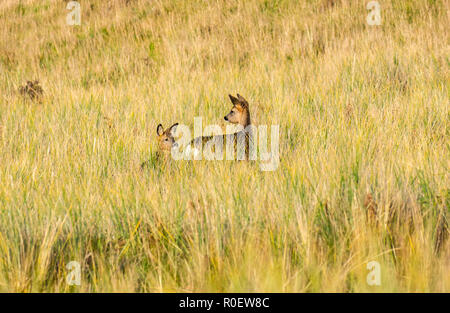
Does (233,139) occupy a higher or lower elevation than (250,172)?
higher

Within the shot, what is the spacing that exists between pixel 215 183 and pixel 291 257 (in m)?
0.85

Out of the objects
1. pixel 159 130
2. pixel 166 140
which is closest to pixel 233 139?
pixel 166 140

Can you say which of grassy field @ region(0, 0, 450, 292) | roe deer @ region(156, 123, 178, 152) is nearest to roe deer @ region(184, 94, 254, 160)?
roe deer @ region(156, 123, 178, 152)

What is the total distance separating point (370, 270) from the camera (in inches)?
79.9

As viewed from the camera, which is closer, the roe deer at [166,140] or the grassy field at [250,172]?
the grassy field at [250,172]

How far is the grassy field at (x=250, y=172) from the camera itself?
84.7 inches

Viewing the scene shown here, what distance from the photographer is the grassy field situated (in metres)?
2.15

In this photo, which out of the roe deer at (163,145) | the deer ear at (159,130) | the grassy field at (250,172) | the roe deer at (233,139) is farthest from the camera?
the deer ear at (159,130)

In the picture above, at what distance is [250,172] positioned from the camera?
128 inches

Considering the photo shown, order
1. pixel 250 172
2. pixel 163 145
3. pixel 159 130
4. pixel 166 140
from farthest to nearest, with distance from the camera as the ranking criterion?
pixel 159 130 → pixel 166 140 → pixel 163 145 → pixel 250 172

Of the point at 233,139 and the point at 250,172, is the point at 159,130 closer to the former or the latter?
the point at 233,139

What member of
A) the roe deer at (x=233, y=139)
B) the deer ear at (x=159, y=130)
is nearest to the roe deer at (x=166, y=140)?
the deer ear at (x=159, y=130)

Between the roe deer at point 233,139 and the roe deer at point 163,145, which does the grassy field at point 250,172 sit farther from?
the roe deer at point 233,139
